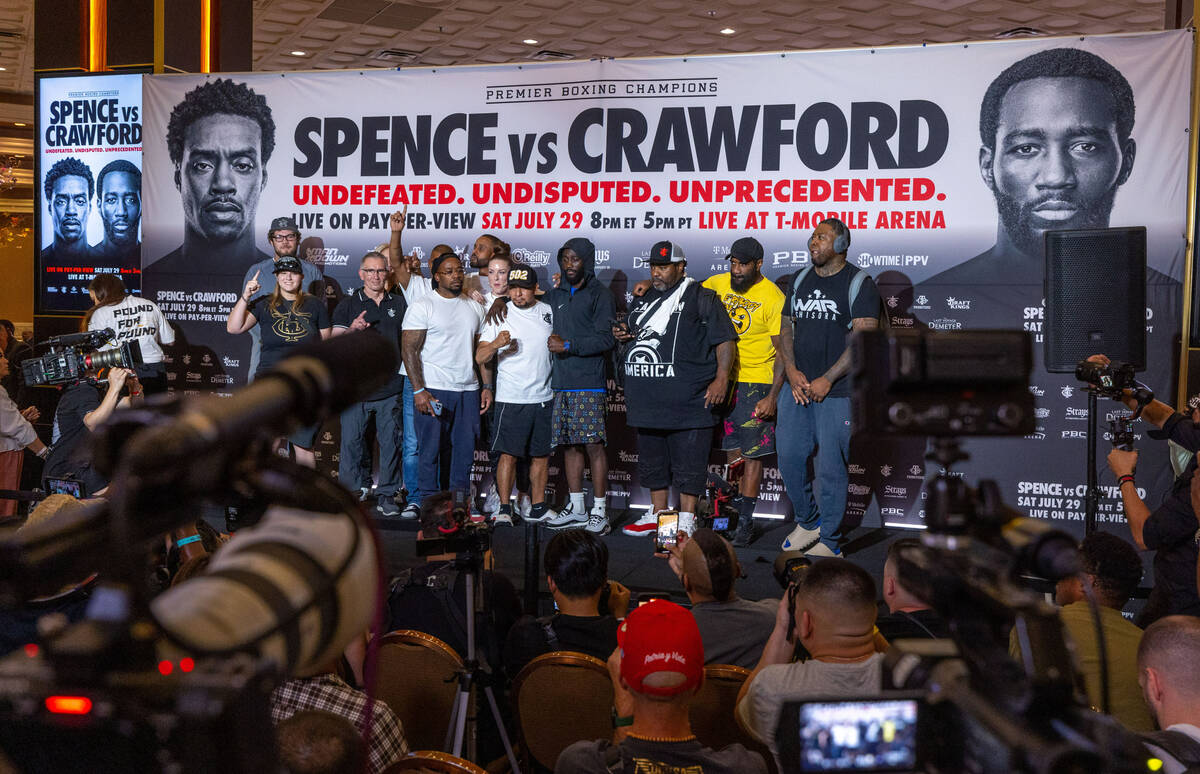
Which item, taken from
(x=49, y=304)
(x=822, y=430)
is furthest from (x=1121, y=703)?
(x=49, y=304)

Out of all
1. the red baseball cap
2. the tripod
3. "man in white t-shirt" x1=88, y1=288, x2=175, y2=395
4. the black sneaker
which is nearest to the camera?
the red baseball cap

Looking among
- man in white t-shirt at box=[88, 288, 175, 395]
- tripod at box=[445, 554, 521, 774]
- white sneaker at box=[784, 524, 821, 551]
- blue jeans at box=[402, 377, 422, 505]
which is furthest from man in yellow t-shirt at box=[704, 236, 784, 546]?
man in white t-shirt at box=[88, 288, 175, 395]

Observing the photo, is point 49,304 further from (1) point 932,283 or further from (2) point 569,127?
(1) point 932,283

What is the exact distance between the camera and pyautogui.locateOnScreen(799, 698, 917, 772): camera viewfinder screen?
3.12 ft

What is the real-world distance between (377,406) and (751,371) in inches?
90.7

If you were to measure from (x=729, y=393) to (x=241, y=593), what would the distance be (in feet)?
17.3

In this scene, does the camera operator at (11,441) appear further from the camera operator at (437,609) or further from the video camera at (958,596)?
the video camera at (958,596)

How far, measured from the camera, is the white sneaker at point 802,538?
5.39m

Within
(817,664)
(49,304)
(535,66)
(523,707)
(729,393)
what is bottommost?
(523,707)

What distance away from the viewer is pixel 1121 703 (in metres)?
2.40

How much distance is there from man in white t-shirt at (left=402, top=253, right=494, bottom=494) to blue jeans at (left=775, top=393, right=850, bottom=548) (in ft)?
6.09

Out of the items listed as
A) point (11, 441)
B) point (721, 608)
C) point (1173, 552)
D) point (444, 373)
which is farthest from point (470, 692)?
point (11, 441)

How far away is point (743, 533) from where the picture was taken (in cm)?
563

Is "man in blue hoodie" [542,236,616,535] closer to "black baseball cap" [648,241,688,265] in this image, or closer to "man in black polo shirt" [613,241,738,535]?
"man in black polo shirt" [613,241,738,535]
